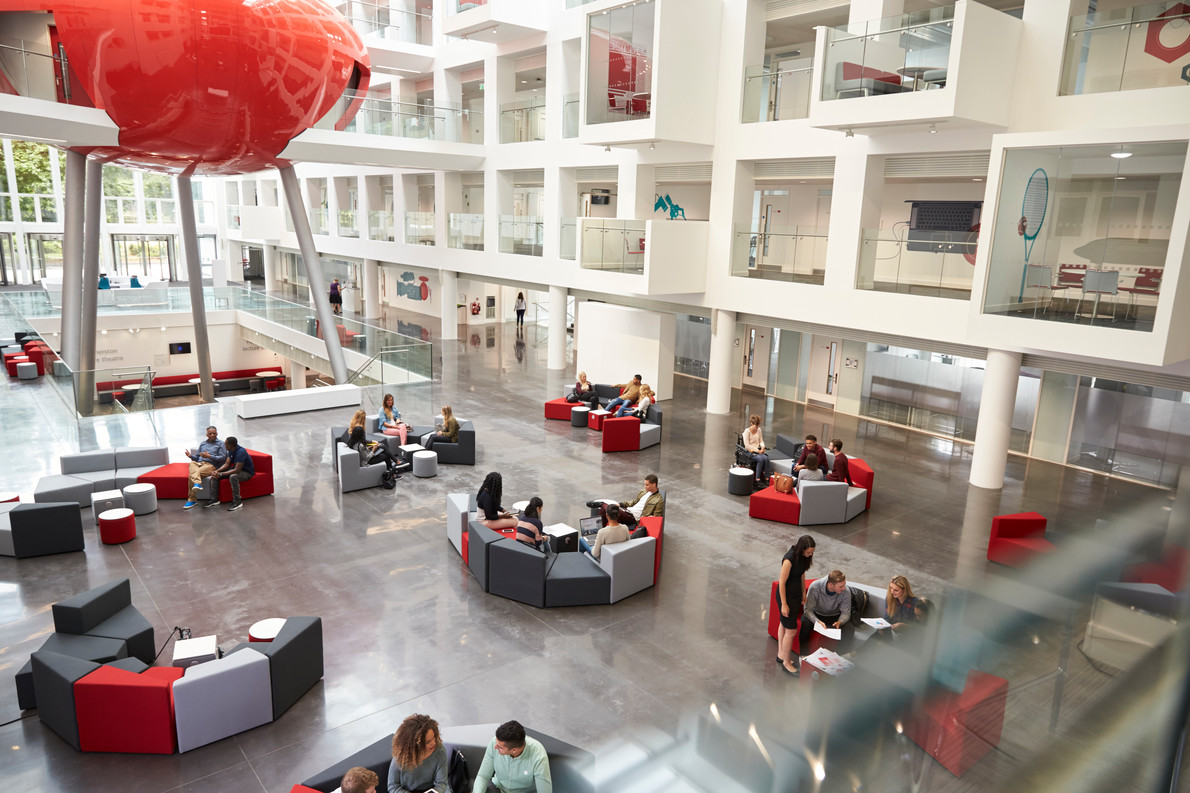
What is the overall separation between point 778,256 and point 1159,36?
7.69m

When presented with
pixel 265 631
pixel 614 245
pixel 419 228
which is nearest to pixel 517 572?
pixel 265 631

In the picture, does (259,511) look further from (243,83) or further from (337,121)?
(337,121)

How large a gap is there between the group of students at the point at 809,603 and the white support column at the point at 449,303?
2091 centimetres

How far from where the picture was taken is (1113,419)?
13.9m

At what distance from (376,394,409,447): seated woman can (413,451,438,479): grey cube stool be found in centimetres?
98

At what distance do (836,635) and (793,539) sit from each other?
3.23 m

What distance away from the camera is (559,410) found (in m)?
16.7

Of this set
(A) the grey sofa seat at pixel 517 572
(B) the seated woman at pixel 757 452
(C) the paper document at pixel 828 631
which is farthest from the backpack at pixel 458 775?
(B) the seated woman at pixel 757 452

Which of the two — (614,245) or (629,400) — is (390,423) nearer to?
(629,400)

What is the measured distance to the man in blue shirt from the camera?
1092cm

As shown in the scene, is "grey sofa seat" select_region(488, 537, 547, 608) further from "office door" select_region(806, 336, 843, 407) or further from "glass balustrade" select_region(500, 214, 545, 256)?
"glass balustrade" select_region(500, 214, 545, 256)

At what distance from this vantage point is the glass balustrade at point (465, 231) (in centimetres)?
2497

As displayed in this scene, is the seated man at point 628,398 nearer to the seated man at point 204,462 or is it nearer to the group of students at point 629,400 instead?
the group of students at point 629,400

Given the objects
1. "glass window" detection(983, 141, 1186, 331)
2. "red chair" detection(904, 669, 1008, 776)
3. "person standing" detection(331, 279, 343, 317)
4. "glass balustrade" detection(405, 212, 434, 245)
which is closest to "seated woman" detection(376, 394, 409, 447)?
"glass window" detection(983, 141, 1186, 331)
